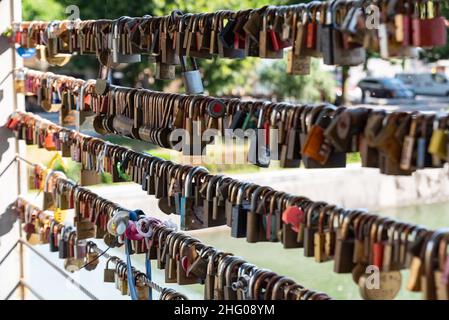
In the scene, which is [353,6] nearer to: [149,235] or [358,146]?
[358,146]

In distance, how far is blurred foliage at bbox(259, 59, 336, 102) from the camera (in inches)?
451

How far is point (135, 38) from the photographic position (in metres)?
1.54

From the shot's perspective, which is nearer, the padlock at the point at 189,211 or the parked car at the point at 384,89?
the padlock at the point at 189,211

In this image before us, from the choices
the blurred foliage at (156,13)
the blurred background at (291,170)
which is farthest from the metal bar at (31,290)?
the blurred foliage at (156,13)

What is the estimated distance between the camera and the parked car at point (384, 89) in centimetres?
842

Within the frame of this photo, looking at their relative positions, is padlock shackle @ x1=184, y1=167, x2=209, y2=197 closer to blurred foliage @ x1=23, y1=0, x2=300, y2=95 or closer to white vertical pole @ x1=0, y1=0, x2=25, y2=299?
white vertical pole @ x1=0, y1=0, x2=25, y2=299

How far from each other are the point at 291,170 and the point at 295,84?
418cm

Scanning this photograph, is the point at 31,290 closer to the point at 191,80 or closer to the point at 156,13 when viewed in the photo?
the point at 191,80

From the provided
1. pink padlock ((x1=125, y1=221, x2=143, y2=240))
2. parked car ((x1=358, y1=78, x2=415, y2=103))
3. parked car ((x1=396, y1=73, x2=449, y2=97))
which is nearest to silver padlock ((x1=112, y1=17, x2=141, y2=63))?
pink padlock ((x1=125, y1=221, x2=143, y2=240))

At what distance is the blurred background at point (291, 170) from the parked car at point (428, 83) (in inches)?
0.5

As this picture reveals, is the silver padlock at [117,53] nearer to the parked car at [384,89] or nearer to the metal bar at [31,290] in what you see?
the metal bar at [31,290]

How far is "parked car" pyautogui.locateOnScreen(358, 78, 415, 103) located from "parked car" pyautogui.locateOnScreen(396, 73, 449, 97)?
0.63ft

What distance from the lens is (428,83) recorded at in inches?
412
